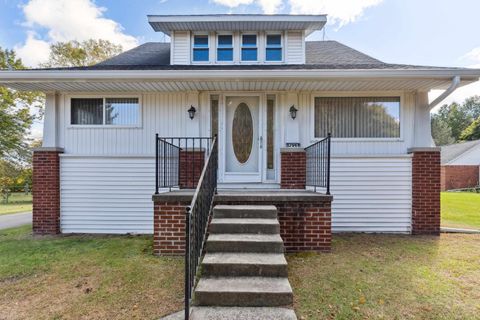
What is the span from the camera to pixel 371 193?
209 inches

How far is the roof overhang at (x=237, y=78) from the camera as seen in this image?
14.8 feet

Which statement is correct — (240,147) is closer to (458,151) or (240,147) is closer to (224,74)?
(224,74)

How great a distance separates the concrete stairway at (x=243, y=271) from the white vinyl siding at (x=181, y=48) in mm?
4075

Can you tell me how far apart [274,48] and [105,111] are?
13.6ft

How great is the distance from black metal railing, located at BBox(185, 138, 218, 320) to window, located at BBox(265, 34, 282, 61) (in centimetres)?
345

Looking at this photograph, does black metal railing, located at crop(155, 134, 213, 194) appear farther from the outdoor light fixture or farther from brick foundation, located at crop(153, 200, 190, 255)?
brick foundation, located at crop(153, 200, 190, 255)

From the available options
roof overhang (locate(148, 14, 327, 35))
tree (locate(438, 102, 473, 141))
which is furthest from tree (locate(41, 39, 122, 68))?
tree (locate(438, 102, 473, 141))

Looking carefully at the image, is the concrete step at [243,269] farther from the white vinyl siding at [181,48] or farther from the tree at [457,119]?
the tree at [457,119]

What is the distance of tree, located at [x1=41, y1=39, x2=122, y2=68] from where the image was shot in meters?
14.8

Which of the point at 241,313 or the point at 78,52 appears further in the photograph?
the point at 78,52

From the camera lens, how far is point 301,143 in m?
5.38

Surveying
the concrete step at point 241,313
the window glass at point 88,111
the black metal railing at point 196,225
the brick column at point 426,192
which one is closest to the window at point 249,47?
the black metal railing at point 196,225

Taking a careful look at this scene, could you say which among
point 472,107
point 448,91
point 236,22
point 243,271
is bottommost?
point 243,271

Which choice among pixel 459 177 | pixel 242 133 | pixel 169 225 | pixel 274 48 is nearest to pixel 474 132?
pixel 459 177
